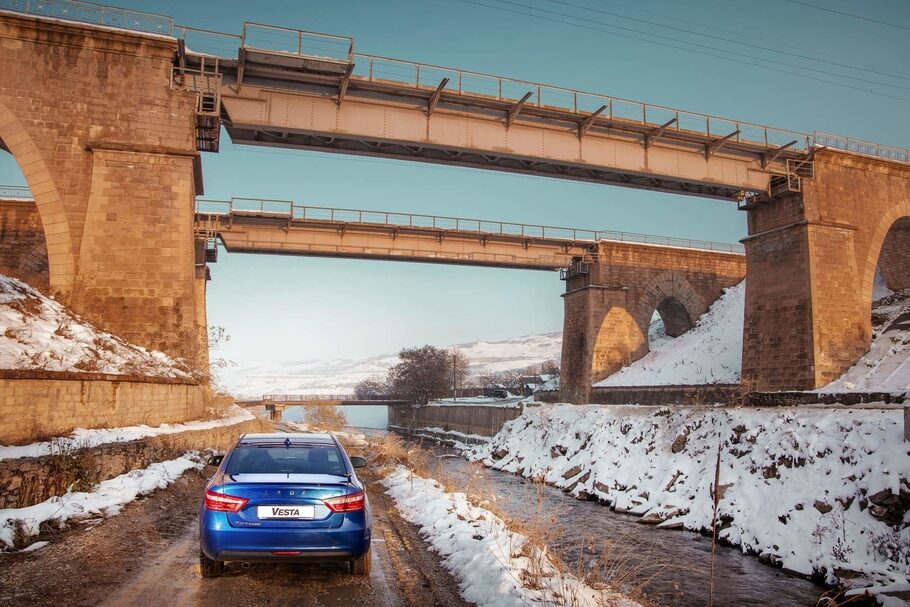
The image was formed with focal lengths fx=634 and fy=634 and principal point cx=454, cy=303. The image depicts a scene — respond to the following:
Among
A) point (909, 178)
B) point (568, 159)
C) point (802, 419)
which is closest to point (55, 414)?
point (802, 419)

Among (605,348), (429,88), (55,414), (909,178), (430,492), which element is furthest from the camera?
(605,348)

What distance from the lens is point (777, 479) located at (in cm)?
1397

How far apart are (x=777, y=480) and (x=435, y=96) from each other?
15.9 meters

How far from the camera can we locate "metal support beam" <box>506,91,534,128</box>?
22722 mm

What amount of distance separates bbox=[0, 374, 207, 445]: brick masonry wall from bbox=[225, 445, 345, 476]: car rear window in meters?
5.07

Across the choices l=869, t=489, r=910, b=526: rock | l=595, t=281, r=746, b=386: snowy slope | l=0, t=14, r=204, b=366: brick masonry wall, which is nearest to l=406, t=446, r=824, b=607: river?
l=869, t=489, r=910, b=526: rock

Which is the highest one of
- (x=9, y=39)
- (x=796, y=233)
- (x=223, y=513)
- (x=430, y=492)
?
(x=9, y=39)

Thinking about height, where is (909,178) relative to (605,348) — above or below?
above

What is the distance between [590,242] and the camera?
40875mm

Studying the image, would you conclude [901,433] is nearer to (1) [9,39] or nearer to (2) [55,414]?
(2) [55,414]

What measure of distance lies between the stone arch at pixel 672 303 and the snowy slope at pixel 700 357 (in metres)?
1.18

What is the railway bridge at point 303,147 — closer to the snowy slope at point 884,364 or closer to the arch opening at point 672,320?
the snowy slope at point 884,364

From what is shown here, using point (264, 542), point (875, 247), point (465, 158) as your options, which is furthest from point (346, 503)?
point (875, 247)

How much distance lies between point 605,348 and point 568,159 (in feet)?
62.1
